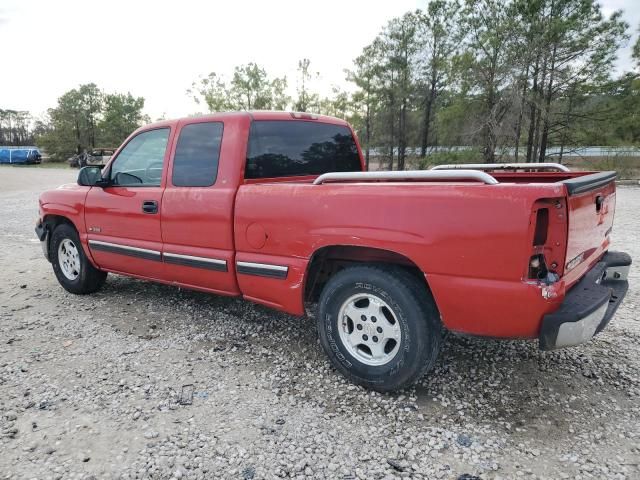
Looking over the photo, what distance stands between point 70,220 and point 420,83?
101 ft

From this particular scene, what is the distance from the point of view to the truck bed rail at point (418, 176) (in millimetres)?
2458

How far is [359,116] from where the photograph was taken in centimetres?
3616

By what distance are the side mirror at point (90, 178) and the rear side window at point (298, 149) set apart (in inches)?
70.8

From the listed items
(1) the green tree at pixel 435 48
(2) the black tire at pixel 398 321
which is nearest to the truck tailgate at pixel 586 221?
(2) the black tire at pixel 398 321

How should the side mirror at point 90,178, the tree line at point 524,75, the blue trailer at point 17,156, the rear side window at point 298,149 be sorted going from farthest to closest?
1. the blue trailer at point 17,156
2. the tree line at point 524,75
3. the side mirror at point 90,178
4. the rear side window at point 298,149

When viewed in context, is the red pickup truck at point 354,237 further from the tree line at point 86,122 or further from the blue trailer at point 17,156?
the tree line at point 86,122

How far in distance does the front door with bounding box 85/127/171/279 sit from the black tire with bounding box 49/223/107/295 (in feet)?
0.93

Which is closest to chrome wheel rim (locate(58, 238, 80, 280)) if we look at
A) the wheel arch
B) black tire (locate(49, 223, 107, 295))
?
black tire (locate(49, 223, 107, 295))

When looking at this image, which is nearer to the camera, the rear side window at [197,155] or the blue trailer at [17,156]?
the rear side window at [197,155]

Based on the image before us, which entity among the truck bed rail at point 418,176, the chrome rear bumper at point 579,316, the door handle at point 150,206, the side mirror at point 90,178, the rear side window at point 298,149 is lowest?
the chrome rear bumper at point 579,316

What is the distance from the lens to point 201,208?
364 cm

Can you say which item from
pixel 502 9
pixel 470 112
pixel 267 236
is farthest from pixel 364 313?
pixel 502 9

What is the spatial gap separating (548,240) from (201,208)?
2.50 m

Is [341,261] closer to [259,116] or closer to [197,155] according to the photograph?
[259,116]
